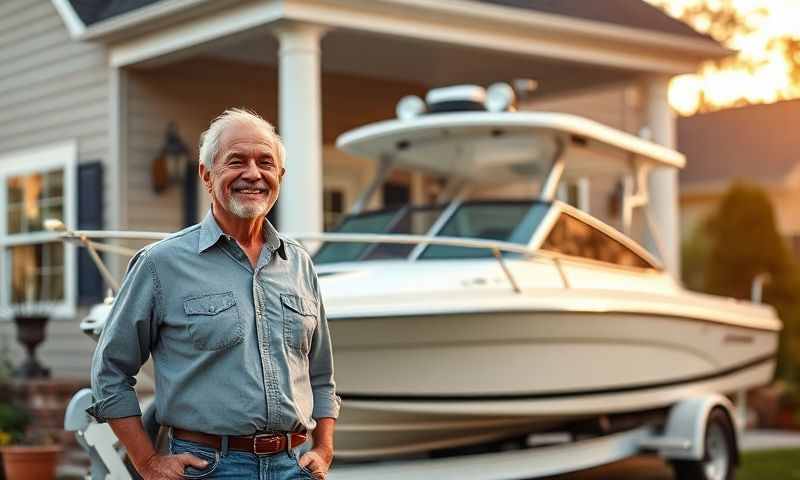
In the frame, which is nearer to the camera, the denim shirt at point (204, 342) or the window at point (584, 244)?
the denim shirt at point (204, 342)

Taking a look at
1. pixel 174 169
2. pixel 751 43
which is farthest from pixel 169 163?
pixel 751 43

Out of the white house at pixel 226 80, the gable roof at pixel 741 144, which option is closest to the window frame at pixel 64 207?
the white house at pixel 226 80

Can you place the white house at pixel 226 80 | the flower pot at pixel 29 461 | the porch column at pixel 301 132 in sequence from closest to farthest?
the flower pot at pixel 29 461 → the porch column at pixel 301 132 → the white house at pixel 226 80

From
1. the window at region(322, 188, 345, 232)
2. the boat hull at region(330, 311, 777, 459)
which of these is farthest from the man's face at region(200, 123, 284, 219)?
the window at region(322, 188, 345, 232)

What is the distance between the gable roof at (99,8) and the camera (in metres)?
10.8

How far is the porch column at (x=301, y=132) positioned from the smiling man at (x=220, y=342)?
5636 millimetres

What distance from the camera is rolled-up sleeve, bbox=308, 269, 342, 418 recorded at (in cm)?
382

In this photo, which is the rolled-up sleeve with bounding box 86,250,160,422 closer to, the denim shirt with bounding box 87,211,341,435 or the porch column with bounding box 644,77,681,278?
the denim shirt with bounding box 87,211,341,435

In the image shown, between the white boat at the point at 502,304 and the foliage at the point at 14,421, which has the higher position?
the white boat at the point at 502,304

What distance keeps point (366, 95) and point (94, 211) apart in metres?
3.24

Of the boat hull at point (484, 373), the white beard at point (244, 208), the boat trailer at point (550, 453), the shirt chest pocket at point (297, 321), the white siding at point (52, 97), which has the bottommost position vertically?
the boat trailer at point (550, 453)

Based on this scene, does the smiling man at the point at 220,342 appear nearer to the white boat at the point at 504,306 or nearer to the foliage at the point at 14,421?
the white boat at the point at 504,306

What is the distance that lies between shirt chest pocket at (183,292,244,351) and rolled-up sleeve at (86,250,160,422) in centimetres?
12

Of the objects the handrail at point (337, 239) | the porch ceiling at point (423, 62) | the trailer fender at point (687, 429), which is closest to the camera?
the handrail at point (337, 239)
